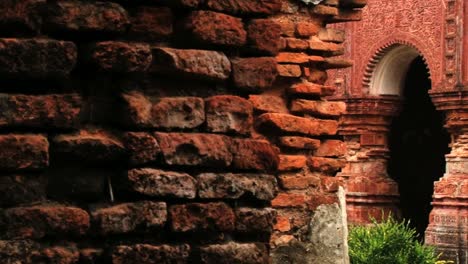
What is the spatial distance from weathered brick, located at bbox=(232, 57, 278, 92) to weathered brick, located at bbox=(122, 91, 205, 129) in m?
0.15

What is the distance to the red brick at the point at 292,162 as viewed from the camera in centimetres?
546

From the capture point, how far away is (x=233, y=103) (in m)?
2.94

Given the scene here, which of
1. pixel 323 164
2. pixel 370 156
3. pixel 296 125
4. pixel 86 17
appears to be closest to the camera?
pixel 86 17

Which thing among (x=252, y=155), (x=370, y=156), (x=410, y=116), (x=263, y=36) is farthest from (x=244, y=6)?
(x=410, y=116)

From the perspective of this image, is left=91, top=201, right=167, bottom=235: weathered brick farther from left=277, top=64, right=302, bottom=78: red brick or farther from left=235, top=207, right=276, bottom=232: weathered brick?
left=277, top=64, right=302, bottom=78: red brick

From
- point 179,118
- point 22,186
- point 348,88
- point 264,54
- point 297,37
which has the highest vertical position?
point 348,88

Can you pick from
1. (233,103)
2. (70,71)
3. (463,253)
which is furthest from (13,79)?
(463,253)

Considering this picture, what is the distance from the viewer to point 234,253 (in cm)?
290

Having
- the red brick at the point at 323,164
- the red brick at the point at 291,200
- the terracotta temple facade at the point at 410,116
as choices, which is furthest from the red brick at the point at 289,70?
the terracotta temple facade at the point at 410,116

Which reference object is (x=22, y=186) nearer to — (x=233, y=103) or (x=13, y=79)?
(x=13, y=79)

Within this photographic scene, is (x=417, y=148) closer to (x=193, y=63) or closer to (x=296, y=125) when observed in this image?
Result: (x=296, y=125)

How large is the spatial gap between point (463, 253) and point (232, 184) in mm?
15307

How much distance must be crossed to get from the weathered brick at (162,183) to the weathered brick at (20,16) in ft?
1.25

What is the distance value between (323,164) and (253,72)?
272 cm
